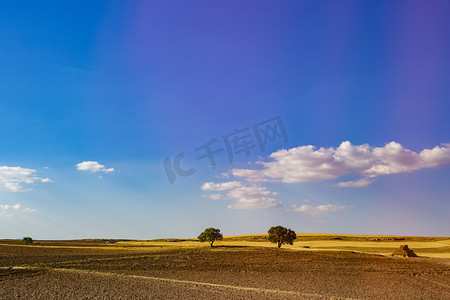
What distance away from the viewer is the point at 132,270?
129 feet

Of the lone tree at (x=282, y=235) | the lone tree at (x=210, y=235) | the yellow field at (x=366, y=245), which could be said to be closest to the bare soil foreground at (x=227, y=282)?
A: the lone tree at (x=282, y=235)

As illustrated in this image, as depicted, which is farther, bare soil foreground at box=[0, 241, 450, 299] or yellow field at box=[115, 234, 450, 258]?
yellow field at box=[115, 234, 450, 258]

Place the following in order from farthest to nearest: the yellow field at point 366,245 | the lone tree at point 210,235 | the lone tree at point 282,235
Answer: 1. the lone tree at point 210,235
2. the yellow field at point 366,245
3. the lone tree at point 282,235

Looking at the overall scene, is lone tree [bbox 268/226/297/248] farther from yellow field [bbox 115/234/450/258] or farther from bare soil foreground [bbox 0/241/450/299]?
bare soil foreground [bbox 0/241/450/299]

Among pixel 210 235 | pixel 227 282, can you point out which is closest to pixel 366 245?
pixel 210 235

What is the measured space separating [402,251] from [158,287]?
5326cm

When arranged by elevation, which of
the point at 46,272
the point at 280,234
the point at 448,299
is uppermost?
the point at 280,234

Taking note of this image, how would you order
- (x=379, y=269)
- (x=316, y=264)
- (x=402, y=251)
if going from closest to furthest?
(x=379, y=269) → (x=316, y=264) → (x=402, y=251)

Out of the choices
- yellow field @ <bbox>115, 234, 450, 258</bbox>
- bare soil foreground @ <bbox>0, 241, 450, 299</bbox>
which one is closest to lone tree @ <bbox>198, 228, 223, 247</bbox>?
yellow field @ <bbox>115, 234, 450, 258</bbox>

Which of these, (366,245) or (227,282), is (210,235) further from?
(227,282)

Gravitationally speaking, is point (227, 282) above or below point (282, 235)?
below

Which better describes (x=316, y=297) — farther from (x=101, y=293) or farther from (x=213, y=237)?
(x=213, y=237)

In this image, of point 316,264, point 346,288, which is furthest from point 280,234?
point 346,288

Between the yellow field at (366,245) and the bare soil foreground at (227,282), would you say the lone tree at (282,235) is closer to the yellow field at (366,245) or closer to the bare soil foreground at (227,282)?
the yellow field at (366,245)
